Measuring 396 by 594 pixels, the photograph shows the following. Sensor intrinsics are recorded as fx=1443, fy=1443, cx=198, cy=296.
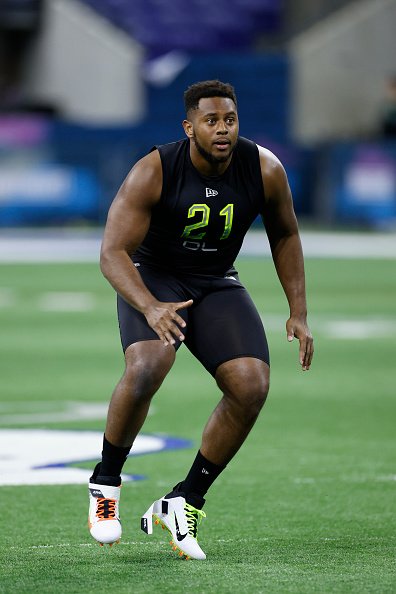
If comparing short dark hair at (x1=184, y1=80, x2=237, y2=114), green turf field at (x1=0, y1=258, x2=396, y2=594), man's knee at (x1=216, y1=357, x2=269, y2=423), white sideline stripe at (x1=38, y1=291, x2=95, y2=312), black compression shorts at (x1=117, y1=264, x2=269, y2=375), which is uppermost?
short dark hair at (x1=184, y1=80, x2=237, y2=114)

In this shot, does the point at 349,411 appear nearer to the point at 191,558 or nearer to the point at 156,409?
the point at 156,409

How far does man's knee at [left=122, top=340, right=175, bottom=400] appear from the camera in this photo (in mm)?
6055

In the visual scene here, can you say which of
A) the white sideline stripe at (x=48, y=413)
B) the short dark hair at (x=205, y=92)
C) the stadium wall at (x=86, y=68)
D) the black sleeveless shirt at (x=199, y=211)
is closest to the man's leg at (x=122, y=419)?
the black sleeveless shirt at (x=199, y=211)

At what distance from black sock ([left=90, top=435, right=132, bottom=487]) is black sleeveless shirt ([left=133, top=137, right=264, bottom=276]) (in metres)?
0.85

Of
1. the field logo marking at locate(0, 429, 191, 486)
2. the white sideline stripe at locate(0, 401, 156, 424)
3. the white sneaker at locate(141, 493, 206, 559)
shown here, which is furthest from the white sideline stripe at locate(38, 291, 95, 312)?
the white sneaker at locate(141, 493, 206, 559)

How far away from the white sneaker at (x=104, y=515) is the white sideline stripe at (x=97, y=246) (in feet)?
63.3

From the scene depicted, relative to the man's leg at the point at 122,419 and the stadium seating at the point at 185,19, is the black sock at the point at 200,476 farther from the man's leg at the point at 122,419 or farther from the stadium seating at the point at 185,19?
the stadium seating at the point at 185,19

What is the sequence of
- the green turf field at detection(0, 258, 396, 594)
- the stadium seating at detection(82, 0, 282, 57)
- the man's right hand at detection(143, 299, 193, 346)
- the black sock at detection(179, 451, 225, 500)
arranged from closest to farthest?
the green turf field at detection(0, 258, 396, 594) → the man's right hand at detection(143, 299, 193, 346) → the black sock at detection(179, 451, 225, 500) → the stadium seating at detection(82, 0, 282, 57)

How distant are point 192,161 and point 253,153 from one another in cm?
29

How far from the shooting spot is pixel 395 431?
33.2ft

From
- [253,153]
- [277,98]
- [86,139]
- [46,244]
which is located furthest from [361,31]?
[253,153]

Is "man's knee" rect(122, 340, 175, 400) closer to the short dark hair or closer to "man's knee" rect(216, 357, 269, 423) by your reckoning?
"man's knee" rect(216, 357, 269, 423)

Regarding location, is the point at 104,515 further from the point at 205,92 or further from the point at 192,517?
the point at 205,92

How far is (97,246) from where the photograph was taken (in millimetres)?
28688
